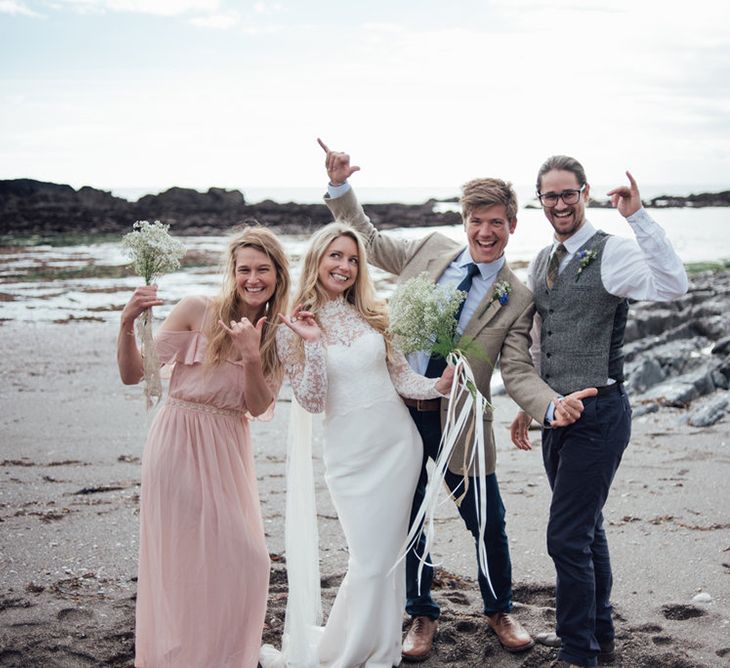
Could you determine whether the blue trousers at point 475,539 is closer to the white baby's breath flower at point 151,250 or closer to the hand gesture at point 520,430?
the hand gesture at point 520,430

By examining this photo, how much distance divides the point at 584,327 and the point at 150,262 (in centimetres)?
231

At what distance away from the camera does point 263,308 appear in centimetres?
457

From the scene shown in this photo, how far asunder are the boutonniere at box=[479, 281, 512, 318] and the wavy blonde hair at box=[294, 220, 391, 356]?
1.89 feet

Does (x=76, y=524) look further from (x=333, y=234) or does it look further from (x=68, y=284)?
(x=68, y=284)

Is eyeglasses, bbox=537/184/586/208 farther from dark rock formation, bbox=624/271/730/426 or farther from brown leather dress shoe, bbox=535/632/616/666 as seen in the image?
dark rock formation, bbox=624/271/730/426

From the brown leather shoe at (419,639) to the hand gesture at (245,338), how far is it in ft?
6.16

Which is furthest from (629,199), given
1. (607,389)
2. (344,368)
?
(344,368)

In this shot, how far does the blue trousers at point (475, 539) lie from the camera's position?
474 cm

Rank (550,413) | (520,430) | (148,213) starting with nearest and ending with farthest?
(550,413) → (520,430) → (148,213)

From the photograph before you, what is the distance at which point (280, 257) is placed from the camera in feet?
14.8

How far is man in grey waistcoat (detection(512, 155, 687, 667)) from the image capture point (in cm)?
421

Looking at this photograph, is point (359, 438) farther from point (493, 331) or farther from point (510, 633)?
point (510, 633)

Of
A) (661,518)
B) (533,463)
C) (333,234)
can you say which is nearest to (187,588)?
(333,234)

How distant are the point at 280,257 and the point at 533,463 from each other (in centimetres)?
444
